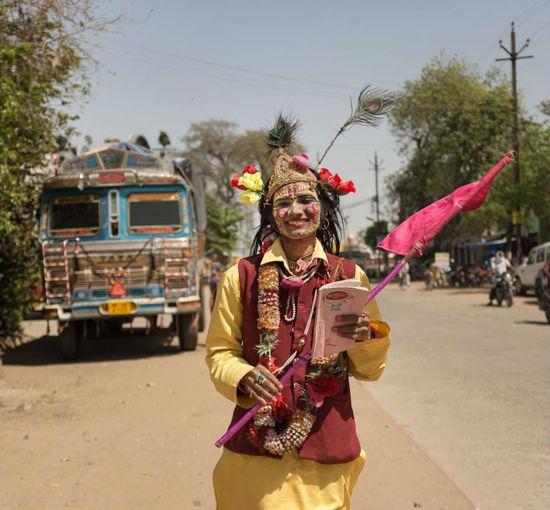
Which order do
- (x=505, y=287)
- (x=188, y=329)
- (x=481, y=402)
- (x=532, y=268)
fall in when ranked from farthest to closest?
1. (x=532, y=268)
2. (x=505, y=287)
3. (x=188, y=329)
4. (x=481, y=402)

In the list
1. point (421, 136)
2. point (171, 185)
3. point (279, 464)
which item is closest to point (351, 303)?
point (279, 464)

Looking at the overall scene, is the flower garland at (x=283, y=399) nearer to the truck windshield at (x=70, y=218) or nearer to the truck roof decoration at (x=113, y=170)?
the truck roof decoration at (x=113, y=170)

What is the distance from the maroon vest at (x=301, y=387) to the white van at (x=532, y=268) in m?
24.2

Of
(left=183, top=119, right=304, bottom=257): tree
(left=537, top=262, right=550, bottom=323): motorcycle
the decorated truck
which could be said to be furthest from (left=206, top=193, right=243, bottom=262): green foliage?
the decorated truck

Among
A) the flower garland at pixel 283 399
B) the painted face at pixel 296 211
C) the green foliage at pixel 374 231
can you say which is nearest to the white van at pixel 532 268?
the painted face at pixel 296 211

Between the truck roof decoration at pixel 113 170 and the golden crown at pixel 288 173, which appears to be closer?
the golden crown at pixel 288 173

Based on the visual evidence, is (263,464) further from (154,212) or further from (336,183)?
(154,212)

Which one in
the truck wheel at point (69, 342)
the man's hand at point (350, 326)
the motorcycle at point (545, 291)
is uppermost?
the man's hand at point (350, 326)

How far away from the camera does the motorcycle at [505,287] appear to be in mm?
21391

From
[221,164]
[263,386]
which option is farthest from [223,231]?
[263,386]

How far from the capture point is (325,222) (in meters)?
3.36

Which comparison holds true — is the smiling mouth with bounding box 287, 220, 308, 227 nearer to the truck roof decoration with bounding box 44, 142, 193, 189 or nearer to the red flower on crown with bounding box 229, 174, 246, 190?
the red flower on crown with bounding box 229, 174, 246, 190

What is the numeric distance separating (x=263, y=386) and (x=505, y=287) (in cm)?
1973

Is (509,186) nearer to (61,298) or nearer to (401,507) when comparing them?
(61,298)
